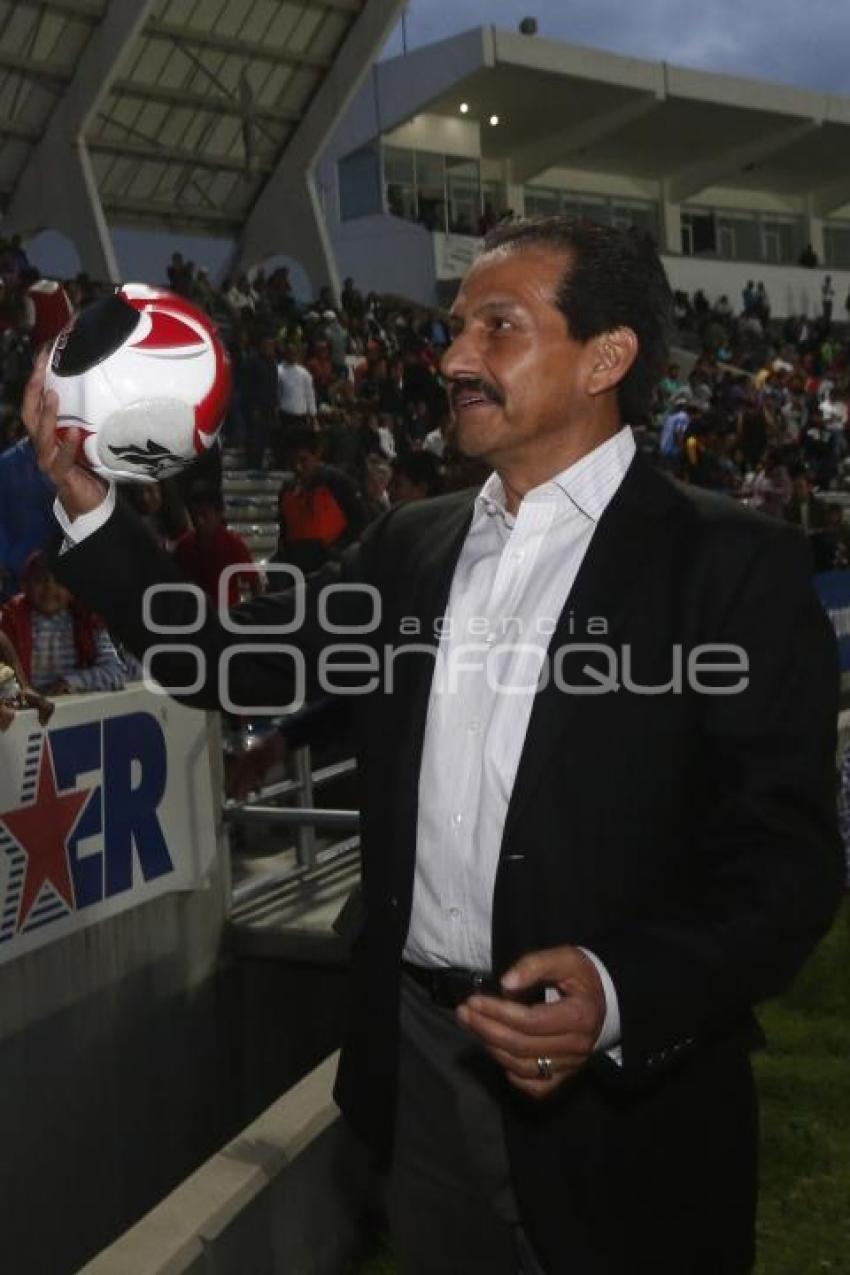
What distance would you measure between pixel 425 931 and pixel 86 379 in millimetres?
835

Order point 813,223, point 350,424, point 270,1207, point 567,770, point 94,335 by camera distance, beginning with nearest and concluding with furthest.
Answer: point 567,770 → point 94,335 → point 270,1207 → point 350,424 → point 813,223

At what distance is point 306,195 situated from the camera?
29906 mm

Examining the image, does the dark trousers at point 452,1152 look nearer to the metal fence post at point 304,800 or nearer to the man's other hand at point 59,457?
the man's other hand at point 59,457

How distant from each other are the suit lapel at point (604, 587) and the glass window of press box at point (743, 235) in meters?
41.5

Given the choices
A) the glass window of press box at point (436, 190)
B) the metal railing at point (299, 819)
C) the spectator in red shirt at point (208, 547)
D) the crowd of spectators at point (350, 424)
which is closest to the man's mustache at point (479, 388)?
the crowd of spectators at point (350, 424)

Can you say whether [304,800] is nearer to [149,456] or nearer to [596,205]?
[149,456]

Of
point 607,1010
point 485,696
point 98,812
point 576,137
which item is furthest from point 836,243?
point 607,1010

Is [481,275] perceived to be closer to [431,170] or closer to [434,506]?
[434,506]

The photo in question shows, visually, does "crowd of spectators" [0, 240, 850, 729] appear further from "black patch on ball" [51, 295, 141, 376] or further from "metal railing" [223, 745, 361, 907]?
"metal railing" [223, 745, 361, 907]

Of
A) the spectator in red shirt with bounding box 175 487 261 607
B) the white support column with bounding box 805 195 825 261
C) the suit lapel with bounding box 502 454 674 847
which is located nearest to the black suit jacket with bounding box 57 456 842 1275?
the suit lapel with bounding box 502 454 674 847

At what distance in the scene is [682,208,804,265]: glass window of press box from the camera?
42.5 metres

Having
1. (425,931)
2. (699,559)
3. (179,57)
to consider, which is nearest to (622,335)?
(699,559)

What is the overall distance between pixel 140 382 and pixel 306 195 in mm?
28844

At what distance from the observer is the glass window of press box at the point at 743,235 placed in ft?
139
